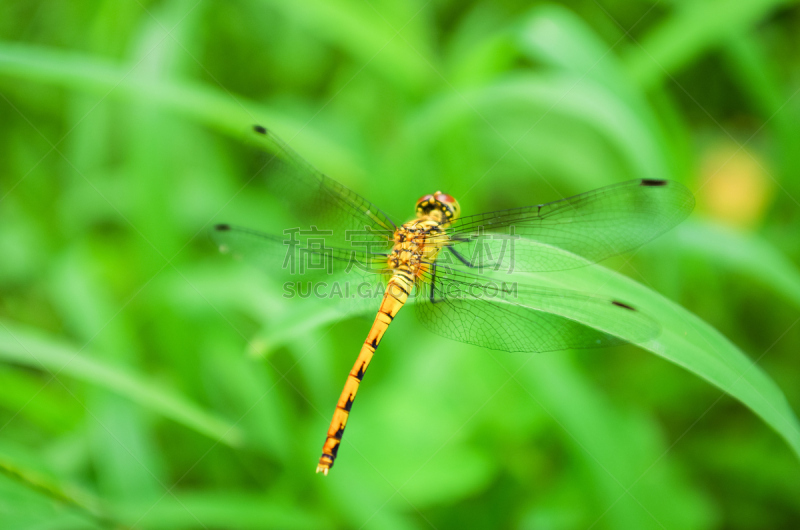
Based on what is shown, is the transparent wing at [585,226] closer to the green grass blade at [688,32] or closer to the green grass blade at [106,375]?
the green grass blade at [106,375]

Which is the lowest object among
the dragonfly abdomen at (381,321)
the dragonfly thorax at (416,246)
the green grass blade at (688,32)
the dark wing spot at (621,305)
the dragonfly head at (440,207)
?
the dark wing spot at (621,305)

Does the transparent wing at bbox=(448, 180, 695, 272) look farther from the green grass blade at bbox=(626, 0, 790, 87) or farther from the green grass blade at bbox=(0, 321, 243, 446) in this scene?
the green grass blade at bbox=(626, 0, 790, 87)

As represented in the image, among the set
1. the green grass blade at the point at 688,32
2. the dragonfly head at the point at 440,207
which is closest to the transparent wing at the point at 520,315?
the dragonfly head at the point at 440,207

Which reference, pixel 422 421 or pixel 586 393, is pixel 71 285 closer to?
pixel 422 421

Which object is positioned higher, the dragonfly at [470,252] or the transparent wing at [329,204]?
the transparent wing at [329,204]

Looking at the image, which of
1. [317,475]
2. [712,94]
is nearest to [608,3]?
[712,94]
